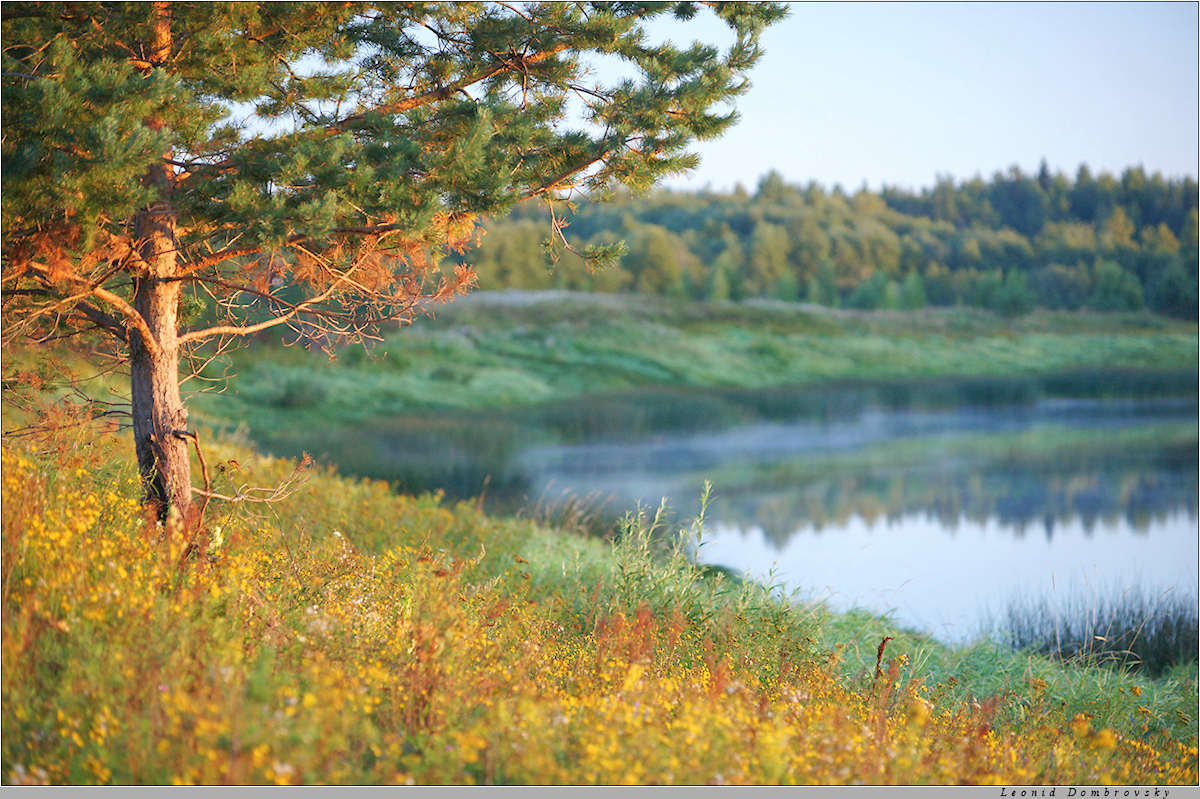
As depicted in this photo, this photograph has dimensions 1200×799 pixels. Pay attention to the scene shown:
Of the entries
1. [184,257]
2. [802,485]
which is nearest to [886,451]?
[802,485]

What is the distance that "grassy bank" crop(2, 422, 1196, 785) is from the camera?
8.95 feet

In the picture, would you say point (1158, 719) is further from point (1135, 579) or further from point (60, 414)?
point (60, 414)

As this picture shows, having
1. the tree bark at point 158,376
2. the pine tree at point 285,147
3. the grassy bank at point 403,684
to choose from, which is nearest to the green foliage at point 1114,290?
the grassy bank at point 403,684

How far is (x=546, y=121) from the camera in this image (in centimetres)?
566

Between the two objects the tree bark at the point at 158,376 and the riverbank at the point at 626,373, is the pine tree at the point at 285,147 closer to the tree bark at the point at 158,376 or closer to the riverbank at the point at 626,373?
the tree bark at the point at 158,376

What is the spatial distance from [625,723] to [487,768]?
602 mm

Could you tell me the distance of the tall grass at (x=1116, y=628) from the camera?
7898 mm

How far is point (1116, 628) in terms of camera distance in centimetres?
840

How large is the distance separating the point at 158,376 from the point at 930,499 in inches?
528

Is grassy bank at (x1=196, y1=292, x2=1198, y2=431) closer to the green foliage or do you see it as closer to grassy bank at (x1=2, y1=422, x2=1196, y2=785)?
the green foliage

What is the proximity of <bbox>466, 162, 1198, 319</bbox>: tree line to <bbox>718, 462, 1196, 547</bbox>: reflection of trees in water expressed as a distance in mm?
25785
